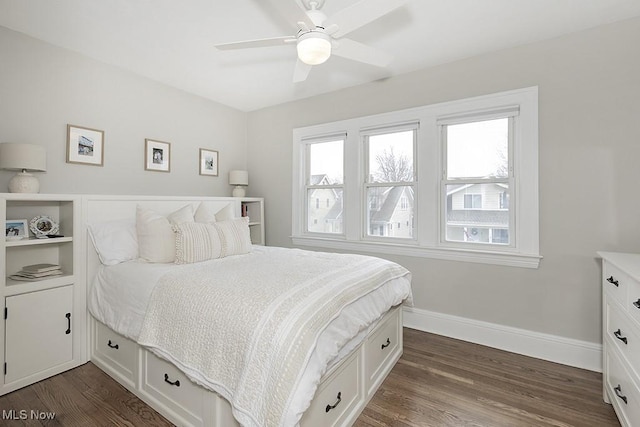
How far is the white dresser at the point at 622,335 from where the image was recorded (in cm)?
139

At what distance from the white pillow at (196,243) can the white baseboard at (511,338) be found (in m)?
1.99

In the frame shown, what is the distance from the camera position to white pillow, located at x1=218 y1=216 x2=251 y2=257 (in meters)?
2.48

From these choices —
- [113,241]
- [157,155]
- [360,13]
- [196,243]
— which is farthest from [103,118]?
[360,13]

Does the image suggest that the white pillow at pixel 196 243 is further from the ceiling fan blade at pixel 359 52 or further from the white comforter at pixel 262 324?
the ceiling fan blade at pixel 359 52

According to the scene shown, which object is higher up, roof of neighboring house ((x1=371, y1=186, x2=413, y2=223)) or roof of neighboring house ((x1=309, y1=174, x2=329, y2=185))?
roof of neighboring house ((x1=309, y1=174, x2=329, y2=185))

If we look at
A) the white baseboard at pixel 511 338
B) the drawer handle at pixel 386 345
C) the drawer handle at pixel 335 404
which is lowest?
the white baseboard at pixel 511 338

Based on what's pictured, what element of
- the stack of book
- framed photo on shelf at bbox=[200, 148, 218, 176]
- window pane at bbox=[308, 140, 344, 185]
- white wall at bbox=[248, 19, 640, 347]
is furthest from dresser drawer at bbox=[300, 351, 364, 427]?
framed photo on shelf at bbox=[200, 148, 218, 176]

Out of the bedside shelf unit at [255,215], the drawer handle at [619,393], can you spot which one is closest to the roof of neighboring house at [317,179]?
the bedside shelf unit at [255,215]

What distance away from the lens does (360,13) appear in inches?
59.7

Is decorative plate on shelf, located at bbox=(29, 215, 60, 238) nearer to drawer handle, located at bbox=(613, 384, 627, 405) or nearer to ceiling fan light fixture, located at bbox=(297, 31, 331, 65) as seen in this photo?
ceiling fan light fixture, located at bbox=(297, 31, 331, 65)

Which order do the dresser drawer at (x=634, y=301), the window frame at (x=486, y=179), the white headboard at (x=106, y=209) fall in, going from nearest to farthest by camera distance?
the dresser drawer at (x=634, y=301), the white headboard at (x=106, y=209), the window frame at (x=486, y=179)

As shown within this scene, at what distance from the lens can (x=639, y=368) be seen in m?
1.34

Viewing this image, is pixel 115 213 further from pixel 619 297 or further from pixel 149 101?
pixel 619 297

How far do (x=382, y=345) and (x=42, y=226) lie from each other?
2679 mm
